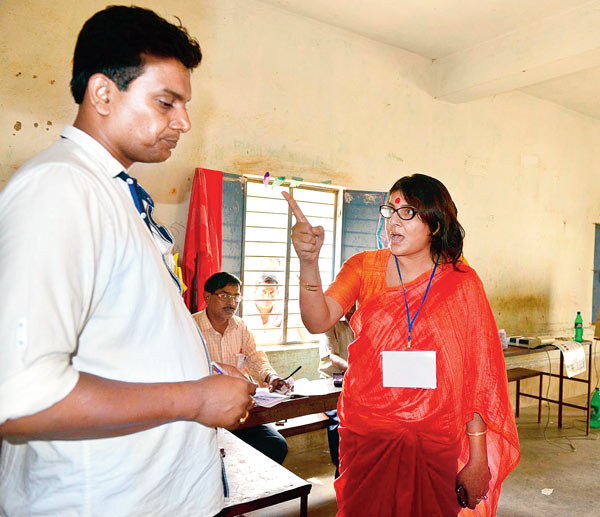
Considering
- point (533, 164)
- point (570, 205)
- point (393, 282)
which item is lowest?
point (393, 282)

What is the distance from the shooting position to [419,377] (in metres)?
1.67

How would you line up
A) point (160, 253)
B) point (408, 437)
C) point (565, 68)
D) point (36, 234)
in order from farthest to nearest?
1. point (565, 68)
2. point (408, 437)
3. point (160, 253)
4. point (36, 234)

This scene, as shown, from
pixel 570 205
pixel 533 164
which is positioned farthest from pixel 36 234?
pixel 570 205

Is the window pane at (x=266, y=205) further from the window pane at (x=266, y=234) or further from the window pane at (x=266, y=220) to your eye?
the window pane at (x=266, y=234)

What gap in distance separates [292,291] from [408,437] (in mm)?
2519

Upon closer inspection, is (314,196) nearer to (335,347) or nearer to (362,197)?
(362,197)

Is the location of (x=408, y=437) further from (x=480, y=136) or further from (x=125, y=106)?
(x=480, y=136)

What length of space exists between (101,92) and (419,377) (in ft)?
4.36

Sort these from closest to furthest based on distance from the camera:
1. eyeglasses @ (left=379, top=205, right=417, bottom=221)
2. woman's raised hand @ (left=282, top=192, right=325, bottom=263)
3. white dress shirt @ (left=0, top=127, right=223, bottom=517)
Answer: white dress shirt @ (left=0, top=127, right=223, bottom=517) → woman's raised hand @ (left=282, top=192, right=325, bottom=263) → eyeglasses @ (left=379, top=205, right=417, bottom=221)

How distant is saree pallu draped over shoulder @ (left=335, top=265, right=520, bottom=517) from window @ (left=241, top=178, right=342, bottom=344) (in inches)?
84.3

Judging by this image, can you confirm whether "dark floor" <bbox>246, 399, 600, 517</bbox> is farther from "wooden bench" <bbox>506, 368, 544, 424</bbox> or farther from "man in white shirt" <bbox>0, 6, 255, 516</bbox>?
"man in white shirt" <bbox>0, 6, 255, 516</bbox>

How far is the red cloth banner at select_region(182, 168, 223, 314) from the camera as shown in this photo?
328 centimetres

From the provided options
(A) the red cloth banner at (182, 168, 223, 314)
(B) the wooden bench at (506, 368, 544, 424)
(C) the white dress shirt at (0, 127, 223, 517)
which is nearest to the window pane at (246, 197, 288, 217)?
(A) the red cloth banner at (182, 168, 223, 314)

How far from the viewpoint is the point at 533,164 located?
5844mm
